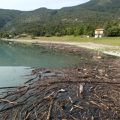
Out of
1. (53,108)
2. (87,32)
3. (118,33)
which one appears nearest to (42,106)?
(53,108)

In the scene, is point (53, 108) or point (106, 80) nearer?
point (53, 108)

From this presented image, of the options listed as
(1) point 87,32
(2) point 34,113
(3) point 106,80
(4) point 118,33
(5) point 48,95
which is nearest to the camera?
(2) point 34,113

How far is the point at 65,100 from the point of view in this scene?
916 inches

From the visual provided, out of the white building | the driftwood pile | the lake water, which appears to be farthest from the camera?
the white building

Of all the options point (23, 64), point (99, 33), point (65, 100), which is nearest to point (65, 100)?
point (65, 100)

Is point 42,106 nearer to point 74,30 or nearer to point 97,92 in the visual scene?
point 97,92

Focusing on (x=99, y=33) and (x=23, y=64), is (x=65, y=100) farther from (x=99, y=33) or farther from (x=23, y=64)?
(x=99, y=33)

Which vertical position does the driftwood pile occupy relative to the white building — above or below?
above

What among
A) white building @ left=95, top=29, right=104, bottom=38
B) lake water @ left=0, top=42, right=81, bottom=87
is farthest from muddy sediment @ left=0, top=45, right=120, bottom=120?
white building @ left=95, top=29, right=104, bottom=38

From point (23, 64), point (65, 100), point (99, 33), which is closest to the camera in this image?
point (65, 100)

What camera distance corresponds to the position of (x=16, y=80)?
33.9 metres

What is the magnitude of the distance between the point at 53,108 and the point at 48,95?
12.1 ft

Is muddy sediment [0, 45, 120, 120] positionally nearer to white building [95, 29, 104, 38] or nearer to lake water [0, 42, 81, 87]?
lake water [0, 42, 81, 87]

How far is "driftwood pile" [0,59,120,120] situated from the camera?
19.8 meters
